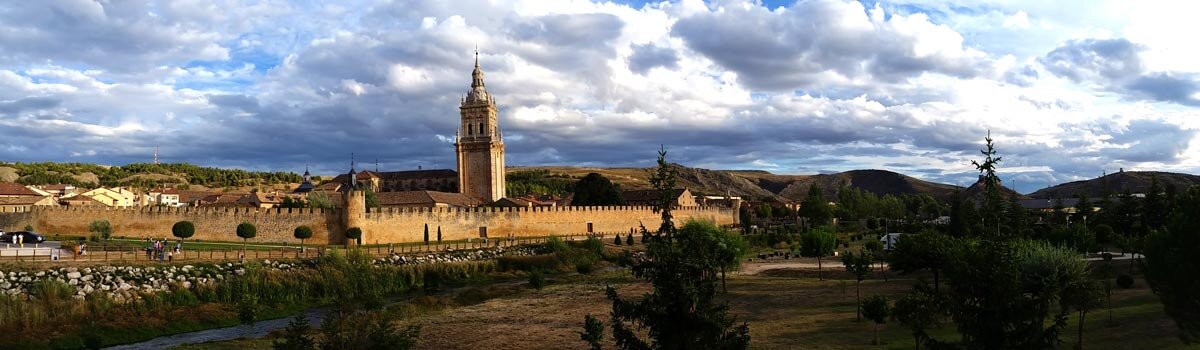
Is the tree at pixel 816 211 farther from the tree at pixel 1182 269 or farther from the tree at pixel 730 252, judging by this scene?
the tree at pixel 1182 269

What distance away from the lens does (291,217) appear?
48.5 m

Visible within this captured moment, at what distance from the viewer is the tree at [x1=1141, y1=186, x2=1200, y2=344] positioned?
47.7 ft

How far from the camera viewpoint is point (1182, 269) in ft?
48.6

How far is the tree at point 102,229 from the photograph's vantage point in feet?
141

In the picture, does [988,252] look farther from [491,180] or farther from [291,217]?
[491,180]

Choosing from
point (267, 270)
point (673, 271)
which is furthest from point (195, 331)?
point (673, 271)

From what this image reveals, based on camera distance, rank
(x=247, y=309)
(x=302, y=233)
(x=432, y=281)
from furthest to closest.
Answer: (x=302, y=233) < (x=432, y=281) < (x=247, y=309)

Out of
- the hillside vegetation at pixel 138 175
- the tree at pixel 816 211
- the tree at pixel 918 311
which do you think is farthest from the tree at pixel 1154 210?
the hillside vegetation at pixel 138 175

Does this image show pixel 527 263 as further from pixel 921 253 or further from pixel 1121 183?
pixel 1121 183

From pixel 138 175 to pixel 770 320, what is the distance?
122362 millimetres

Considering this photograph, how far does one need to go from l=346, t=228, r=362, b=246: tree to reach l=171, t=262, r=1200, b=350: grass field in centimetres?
1795

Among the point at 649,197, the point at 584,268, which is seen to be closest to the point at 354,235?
the point at 584,268

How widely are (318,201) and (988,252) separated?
176ft

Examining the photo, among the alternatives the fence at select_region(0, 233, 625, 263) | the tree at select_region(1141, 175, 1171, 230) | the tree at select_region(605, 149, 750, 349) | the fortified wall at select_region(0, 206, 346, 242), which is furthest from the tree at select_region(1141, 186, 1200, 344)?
the fortified wall at select_region(0, 206, 346, 242)
